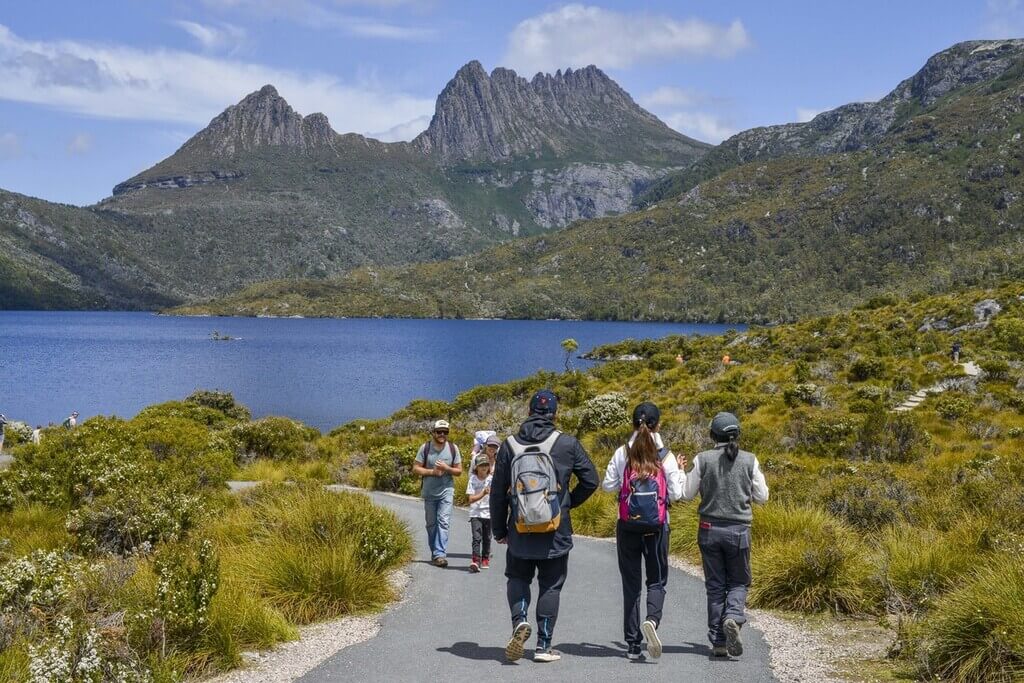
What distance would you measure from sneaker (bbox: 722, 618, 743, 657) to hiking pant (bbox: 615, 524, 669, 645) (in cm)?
53

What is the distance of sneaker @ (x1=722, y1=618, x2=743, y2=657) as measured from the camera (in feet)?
20.1

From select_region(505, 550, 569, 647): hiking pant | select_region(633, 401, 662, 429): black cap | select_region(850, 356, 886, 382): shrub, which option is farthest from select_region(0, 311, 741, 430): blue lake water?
select_region(633, 401, 662, 429): black cap

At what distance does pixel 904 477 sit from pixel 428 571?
8558 millimetres

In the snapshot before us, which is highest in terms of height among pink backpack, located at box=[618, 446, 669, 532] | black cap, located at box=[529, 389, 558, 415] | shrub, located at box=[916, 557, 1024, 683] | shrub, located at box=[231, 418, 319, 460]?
black cap, located at box=[529, 389, 558, 415]

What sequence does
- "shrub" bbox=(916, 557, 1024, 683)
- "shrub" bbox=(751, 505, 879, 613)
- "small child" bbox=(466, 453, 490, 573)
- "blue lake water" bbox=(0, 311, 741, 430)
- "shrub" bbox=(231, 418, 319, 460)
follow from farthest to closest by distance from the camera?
1. "blue lake water" bbox=(0, 311, 741, 430)
2. "shrub" bbox=(231, 418, 319, 460)
3. "small child" bbox=(466, 453, 490, 573)
4. "shrub" bbox=(751, 505, 879, 613)
5. "shrub" bbox=(916, 557, 1024, 683)

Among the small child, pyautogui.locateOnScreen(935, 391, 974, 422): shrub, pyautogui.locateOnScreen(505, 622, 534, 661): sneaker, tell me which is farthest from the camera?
pyautogui.locateOnScreen(935, 391, 974, 422): shrub

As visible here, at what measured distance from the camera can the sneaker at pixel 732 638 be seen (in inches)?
241

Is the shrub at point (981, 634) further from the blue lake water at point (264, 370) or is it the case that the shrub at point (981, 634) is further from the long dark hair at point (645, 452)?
the blue lake water at point (264, 370)

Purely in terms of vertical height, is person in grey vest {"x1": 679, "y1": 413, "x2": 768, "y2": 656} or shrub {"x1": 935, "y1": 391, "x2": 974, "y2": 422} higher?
person in grey vest {"x1": 679, "y1": 413, "x2": 768, "y2": 656}

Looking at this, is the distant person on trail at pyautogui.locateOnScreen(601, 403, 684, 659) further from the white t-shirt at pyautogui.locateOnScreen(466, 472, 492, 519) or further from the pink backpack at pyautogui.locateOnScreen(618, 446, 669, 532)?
the white t-shirt at pyautogui.locateOnScreen(466, 472, 492, 519)

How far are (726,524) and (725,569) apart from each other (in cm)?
40

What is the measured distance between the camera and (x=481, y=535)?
392 inches

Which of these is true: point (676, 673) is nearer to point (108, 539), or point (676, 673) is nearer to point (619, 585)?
point (619, 585)

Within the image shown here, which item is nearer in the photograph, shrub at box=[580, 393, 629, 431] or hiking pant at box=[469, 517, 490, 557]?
hiking pant at box=[469, 517, 490, 557]
